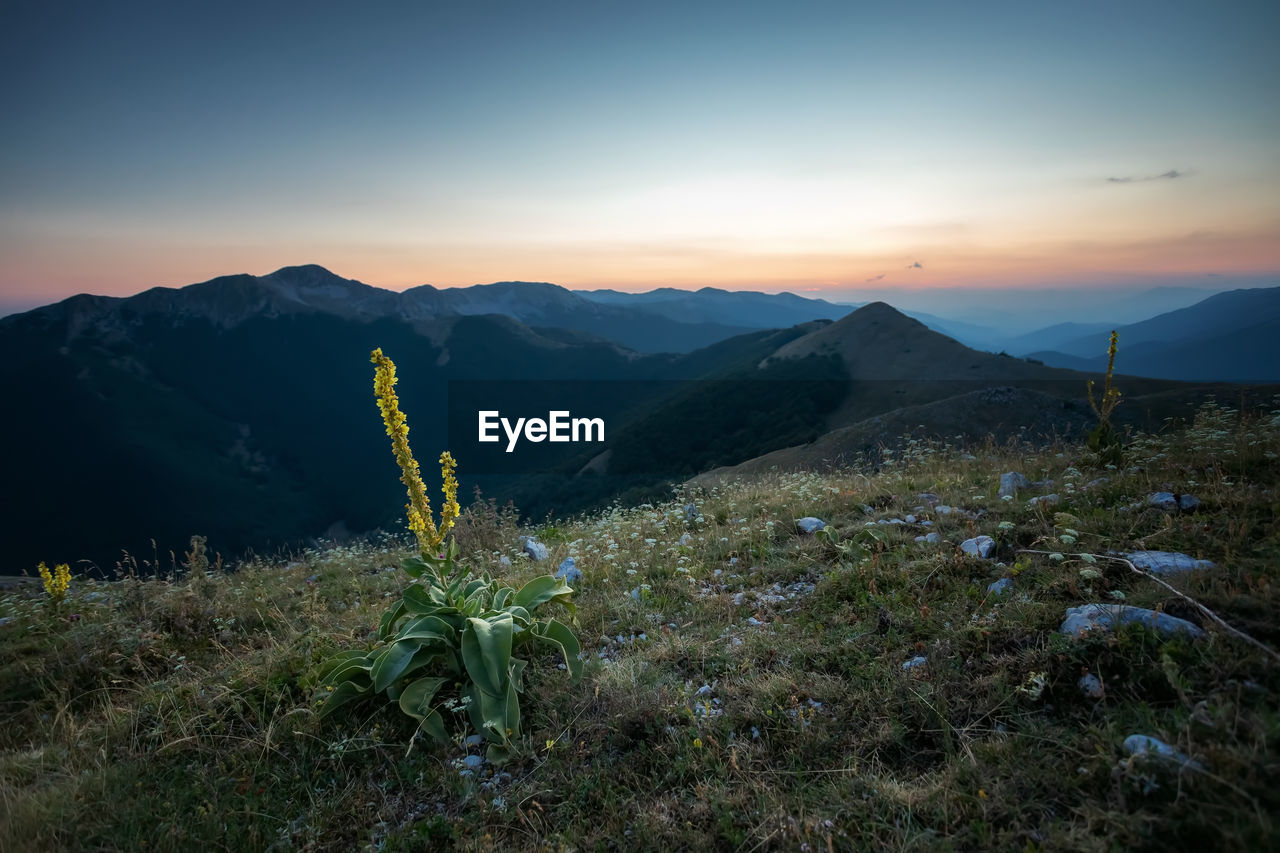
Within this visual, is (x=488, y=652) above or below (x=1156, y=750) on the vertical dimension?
below

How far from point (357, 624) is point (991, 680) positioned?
5.38 metres

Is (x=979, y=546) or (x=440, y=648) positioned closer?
(x=440, y=648)

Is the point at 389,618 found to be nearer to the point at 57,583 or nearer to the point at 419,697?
the point at 419,697

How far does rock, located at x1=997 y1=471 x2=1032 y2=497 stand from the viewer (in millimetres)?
6457

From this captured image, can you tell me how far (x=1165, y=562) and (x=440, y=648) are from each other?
506 cm

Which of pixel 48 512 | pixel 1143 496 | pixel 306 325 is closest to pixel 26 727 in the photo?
pixel 1143 496

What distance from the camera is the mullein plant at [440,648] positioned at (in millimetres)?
3508

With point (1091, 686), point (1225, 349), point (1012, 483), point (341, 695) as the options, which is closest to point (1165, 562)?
point (1091, 686)

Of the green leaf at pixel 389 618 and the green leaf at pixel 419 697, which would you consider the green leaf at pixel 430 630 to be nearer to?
the green leaf at pixel 419 697

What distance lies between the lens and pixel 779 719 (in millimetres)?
3260

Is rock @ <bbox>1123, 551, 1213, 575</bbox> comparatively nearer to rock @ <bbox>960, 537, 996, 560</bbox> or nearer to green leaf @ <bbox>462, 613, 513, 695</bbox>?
rock @ <bbox>960, 537, 996, 560</bbox>

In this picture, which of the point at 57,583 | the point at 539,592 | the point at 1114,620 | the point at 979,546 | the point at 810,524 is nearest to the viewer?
the point at 1114,620

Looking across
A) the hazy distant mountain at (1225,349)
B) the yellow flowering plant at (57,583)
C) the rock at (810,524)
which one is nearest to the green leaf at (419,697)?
the rock at (810,524)

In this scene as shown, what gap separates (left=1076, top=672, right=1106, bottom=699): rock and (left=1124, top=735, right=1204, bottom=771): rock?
1.22ft
